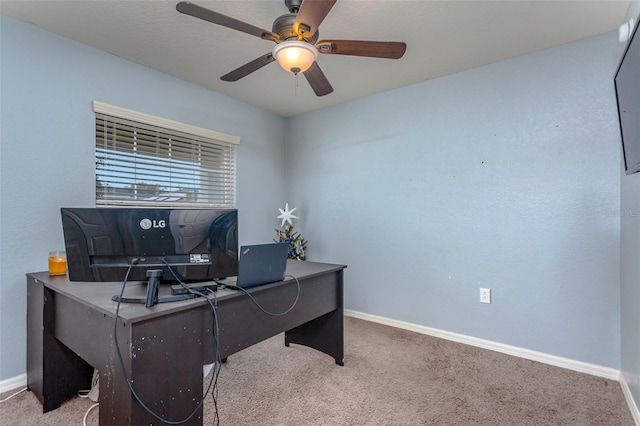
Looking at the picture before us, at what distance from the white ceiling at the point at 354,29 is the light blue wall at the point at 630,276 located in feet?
1.32

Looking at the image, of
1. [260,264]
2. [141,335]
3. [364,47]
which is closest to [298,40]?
[364,47]

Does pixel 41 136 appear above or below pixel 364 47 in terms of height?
below

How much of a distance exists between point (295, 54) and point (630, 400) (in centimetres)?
261

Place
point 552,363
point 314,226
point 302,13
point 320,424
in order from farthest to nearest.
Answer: point 314,226, point 552,363, point 320,424, point 302,13

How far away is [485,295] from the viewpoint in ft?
8.49

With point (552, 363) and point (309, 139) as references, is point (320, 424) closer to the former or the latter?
point (552, 363)

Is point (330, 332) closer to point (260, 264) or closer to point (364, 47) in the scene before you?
point (260, 264)

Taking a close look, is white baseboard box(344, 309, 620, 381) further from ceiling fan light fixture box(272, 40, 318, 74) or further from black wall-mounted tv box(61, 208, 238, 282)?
ceiling fan light fixture box(272, 40, 318, 74)

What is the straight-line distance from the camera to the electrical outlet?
257cm

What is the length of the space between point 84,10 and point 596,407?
3.73 m

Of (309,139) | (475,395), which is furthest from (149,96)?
(475,395)

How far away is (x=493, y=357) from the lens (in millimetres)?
2410

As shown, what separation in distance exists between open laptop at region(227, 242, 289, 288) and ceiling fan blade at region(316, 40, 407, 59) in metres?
1.08

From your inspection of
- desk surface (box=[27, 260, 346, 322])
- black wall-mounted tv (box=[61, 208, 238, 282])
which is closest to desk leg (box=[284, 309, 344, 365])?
desk surface (box=[27, 260, 346, 322])
